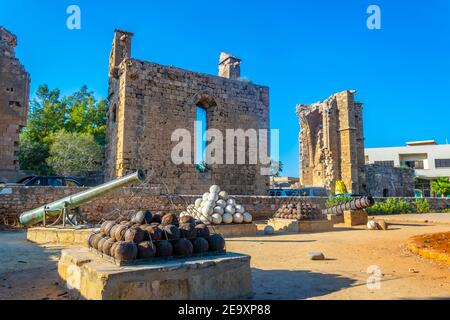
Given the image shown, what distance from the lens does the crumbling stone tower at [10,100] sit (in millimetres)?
14875

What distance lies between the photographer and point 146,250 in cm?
322

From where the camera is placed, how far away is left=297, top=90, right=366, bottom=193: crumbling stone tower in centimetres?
2564

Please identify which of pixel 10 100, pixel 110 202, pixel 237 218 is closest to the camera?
pixel 237 218

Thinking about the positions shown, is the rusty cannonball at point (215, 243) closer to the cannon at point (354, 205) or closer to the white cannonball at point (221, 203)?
the white cannonball at point (221, 203)

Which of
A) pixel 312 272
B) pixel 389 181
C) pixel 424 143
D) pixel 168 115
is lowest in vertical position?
pixel 312 272

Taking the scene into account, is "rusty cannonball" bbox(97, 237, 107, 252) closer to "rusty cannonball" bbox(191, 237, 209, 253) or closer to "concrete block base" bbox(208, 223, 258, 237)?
"rusty cannonball" bbox(191, 237, 209, 253)

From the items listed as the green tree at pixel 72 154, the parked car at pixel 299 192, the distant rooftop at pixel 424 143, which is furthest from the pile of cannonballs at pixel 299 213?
the distant rooftop at pixel 424 143

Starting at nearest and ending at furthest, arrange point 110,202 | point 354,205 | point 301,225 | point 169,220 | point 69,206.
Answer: point 169,220, point 69,206, point 301,225, point 110,202, point 354,205

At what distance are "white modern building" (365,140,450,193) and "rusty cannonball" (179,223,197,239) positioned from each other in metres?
43.3

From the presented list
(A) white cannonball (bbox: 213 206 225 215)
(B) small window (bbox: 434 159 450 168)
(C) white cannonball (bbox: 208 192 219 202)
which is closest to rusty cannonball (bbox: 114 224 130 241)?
(A) white cannonball (bbox: 213 206 225 215)

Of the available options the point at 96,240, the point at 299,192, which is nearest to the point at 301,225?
the point at 96,240

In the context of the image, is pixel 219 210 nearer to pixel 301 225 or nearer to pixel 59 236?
pixel 301 225

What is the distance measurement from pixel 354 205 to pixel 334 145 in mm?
15461

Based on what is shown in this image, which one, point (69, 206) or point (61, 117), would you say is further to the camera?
point (61, 117)
